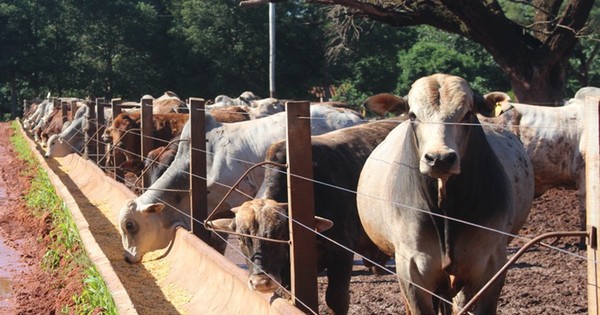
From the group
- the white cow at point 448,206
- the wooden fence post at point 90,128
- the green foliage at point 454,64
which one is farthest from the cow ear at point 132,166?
the green foliage at point 454,64

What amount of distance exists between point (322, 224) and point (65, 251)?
548cm

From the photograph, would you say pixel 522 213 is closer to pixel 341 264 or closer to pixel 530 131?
pixel 341 264


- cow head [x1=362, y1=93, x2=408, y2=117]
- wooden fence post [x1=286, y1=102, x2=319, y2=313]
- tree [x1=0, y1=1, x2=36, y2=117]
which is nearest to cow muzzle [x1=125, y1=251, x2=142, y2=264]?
wooden fence post [x1=286, y1=102, x2=319, y2=313]

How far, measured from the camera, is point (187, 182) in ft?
35.9

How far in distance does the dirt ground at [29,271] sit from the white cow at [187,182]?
3.08 ft

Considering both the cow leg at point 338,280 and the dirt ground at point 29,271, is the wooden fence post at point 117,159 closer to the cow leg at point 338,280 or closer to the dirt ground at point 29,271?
the dirt ground at point 29,271

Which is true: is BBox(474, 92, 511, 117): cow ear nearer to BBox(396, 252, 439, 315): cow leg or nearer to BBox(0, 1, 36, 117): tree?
BBox(396, 252, 439, 315): cow leg

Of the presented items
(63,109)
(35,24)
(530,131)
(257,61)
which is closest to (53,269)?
(530,131)

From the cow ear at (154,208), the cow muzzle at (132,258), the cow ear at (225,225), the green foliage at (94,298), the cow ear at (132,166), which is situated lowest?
the cow muzzle at (132,258)

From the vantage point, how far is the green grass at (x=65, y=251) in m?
8.20

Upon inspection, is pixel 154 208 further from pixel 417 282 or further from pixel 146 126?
pixel 417 282

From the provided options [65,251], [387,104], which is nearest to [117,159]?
[65,251]

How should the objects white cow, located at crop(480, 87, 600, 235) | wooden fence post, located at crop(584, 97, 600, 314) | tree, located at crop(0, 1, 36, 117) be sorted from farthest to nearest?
tree, located at crop(0, 1, 36, 117), white cow, located at crop(480, 87, 600, 235), wooden fence post, located at crop(584, 97, 600, 314)

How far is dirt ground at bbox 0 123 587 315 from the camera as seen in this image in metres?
9.02
